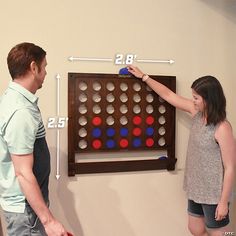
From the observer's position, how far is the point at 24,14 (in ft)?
6.32

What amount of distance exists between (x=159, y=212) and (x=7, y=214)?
1.12 meters

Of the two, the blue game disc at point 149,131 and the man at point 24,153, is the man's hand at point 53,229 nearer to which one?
the man at point 24,153

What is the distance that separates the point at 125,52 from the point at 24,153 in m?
1.03

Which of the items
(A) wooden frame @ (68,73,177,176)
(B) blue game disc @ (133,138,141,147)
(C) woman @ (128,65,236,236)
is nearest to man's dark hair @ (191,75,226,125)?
(C) woman @ (128,65,236,236)

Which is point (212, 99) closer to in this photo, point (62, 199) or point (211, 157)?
point (211, 157)

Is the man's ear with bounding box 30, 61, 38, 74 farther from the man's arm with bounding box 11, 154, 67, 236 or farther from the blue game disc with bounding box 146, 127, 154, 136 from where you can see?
the blue game disc with bounding box 146, 127, 154, 136

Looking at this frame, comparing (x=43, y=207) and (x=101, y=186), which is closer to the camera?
(x=43, y=207)

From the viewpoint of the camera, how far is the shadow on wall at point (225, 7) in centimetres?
231

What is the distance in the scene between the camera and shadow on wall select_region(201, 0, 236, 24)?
2.31 m

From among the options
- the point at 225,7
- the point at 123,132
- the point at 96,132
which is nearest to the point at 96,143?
the point at 96,132

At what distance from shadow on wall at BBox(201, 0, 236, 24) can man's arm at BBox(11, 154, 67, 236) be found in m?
1.59

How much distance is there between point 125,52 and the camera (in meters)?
2.12

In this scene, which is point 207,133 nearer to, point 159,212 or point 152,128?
point 152,128

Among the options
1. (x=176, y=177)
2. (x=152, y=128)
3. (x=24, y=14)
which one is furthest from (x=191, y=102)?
(x=24, y=14)
